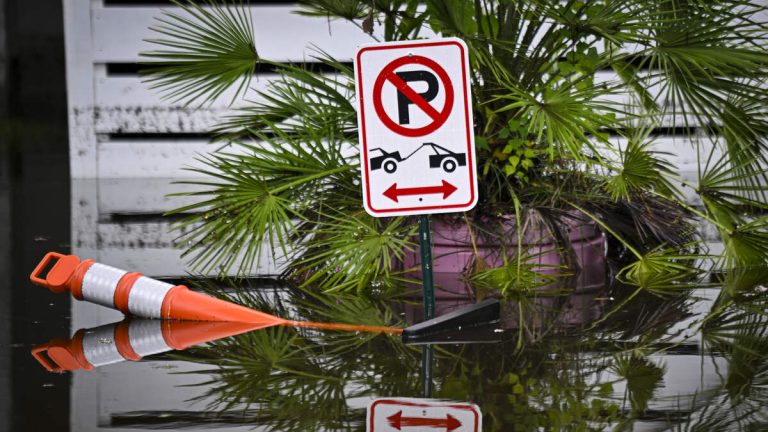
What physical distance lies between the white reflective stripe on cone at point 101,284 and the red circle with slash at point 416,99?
1571mm

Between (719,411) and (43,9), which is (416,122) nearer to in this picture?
(719,411)

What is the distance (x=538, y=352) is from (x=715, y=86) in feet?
6.59

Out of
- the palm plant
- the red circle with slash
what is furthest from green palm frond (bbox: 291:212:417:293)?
the red circle with slash

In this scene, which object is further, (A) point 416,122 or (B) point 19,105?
(B) point 19,105

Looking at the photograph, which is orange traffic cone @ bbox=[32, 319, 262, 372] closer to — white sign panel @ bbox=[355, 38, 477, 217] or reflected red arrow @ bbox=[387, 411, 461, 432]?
white sign panel @ bbox=[355, 38, 477, 217]

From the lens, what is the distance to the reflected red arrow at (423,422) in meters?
3.52

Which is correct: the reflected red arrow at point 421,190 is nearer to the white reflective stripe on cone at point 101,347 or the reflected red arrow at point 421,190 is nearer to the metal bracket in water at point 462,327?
the metal bracket in water at point 462,327

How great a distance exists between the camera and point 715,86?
576cm

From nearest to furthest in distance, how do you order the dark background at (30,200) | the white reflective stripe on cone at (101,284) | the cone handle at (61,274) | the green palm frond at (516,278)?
A: the dark background at (30,200)
the white reflective stripe on cone at (101,284)
the cone handle at (61,274)
the green palm frond at (516,278)

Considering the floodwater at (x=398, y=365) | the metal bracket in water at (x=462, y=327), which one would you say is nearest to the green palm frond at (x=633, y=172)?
the floodwater at (x=398, y=365)

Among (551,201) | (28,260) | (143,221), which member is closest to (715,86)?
(551,201)

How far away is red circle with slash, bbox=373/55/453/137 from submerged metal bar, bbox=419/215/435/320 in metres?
0.37

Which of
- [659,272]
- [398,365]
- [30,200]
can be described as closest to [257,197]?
[398,365]

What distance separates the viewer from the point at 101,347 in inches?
184
